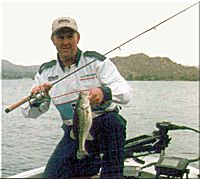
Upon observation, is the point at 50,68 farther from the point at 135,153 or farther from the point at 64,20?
the point at 135,153

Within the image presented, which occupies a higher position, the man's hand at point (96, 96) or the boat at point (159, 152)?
the man's hand at point (96, 96)

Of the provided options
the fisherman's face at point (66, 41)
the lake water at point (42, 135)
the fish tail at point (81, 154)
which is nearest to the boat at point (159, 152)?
the fish tail at point (81, 154)

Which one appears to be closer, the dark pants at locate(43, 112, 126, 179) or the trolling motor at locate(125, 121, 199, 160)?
the dark pants at locate(43, 112, 126, 179)

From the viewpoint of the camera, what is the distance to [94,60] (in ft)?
9.62

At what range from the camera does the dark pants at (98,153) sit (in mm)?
2936

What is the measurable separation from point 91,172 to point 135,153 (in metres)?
0.84

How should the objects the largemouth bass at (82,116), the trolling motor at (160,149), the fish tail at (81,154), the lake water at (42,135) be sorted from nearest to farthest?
the largemouth bass at (82,116) < the fish tail at (81,154) < the trolling motor at (160,149) < the lake water at (42,135)

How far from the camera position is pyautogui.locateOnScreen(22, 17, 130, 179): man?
2.88 metres

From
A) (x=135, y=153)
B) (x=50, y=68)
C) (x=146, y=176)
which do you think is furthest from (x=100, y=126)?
(x=146, y=176)

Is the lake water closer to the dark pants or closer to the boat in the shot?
the boat

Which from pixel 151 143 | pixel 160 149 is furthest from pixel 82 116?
pixel 160 149

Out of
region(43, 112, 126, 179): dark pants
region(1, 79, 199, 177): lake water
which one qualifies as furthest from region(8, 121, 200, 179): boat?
region(1, 79, 199, 177): lake water

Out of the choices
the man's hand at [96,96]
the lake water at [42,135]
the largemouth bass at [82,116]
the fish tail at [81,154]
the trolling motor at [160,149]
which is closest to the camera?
the largemouth bass at [82,116]

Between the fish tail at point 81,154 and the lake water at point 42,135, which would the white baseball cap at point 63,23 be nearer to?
the fish tail at point 81,154
